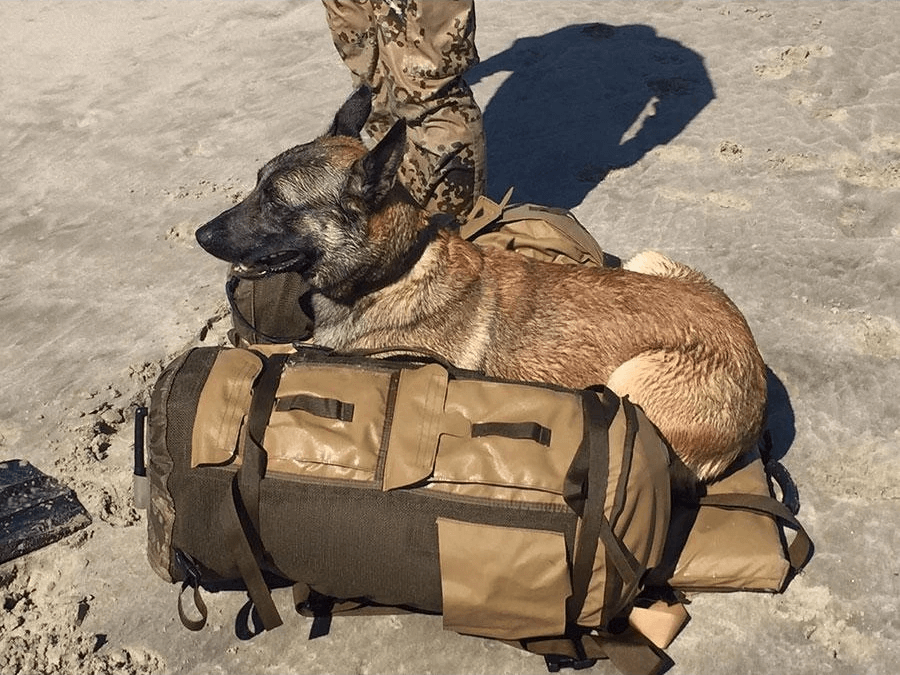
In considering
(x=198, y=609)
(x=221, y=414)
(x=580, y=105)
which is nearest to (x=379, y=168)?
(x=221, y=414)

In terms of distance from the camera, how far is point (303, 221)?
3574 mm

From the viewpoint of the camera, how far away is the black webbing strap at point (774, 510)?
3.55m

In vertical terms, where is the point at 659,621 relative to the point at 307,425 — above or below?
below

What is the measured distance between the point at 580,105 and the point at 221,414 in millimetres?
5488

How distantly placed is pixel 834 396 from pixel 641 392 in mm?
1681

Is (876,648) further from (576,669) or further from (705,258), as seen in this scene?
(705,258)

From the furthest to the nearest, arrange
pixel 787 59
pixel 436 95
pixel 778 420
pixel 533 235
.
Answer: pixel 787 59 < pixel 436 95 < pixel 533 235 < pixel 778 420

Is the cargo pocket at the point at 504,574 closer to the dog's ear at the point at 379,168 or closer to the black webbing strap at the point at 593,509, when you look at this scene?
the black webbing strap at the point at 593,509

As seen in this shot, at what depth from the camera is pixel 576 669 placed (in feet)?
10.6

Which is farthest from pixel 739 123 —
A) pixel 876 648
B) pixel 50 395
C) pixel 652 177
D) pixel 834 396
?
pixel 50 395

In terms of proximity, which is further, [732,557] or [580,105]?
[580,105]

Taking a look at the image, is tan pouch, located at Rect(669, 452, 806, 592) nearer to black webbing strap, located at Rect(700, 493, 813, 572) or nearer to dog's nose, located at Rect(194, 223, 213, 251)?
black webbing strap, located at Rect(700, 493, 813, 572)

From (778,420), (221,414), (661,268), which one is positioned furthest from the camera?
(778,420)

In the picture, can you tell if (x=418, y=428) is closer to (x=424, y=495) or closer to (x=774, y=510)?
(x=424, y=495)
